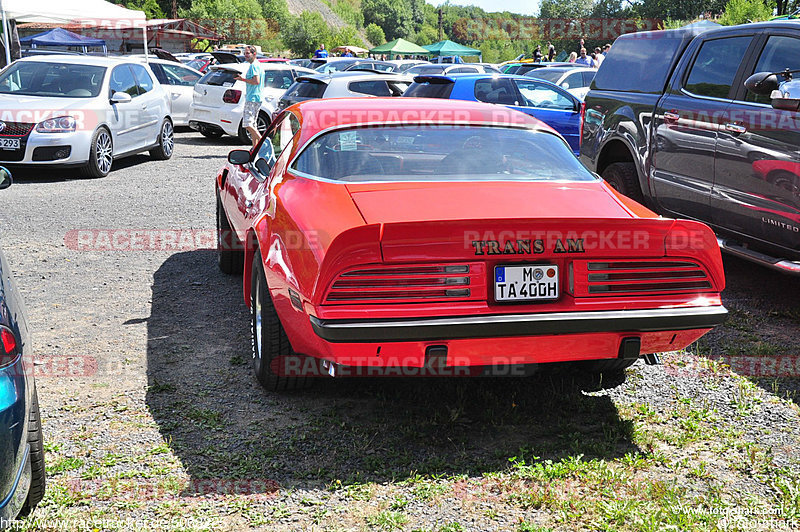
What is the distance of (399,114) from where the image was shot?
479 cm

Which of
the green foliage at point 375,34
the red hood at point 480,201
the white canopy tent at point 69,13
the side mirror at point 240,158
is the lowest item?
the side mirror at point 240,158

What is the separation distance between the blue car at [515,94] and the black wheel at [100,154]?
4448 millimetres

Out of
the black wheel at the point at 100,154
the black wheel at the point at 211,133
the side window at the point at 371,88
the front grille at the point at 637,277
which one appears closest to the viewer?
the front grille at the point at 637,277

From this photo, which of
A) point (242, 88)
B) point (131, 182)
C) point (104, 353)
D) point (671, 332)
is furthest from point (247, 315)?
point (242, 88)

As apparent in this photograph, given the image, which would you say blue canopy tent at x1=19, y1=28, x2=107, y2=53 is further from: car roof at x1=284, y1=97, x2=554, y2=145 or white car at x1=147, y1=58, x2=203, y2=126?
car roof at x1=284, y1=97, x2=554, y2=145

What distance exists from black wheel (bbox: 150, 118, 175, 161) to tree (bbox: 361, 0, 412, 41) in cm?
16687

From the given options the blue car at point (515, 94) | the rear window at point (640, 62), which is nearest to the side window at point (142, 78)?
the blue car at point (515, 94)

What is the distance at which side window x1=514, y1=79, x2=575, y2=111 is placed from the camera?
517 inches

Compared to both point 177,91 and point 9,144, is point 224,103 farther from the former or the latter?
point 9,144

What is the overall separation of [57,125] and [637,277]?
32.3 feet

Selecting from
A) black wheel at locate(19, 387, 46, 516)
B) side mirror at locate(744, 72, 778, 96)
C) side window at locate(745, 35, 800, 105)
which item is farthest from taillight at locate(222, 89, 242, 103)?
black wheel at locate(19, 387, 46, 516)

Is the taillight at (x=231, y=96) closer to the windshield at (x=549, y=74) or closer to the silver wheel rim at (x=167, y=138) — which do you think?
the silver wheel rim at (x=167, y=138)

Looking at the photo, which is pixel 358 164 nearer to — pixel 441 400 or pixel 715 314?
pixel 441 400

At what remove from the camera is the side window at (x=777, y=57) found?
5.68 m
